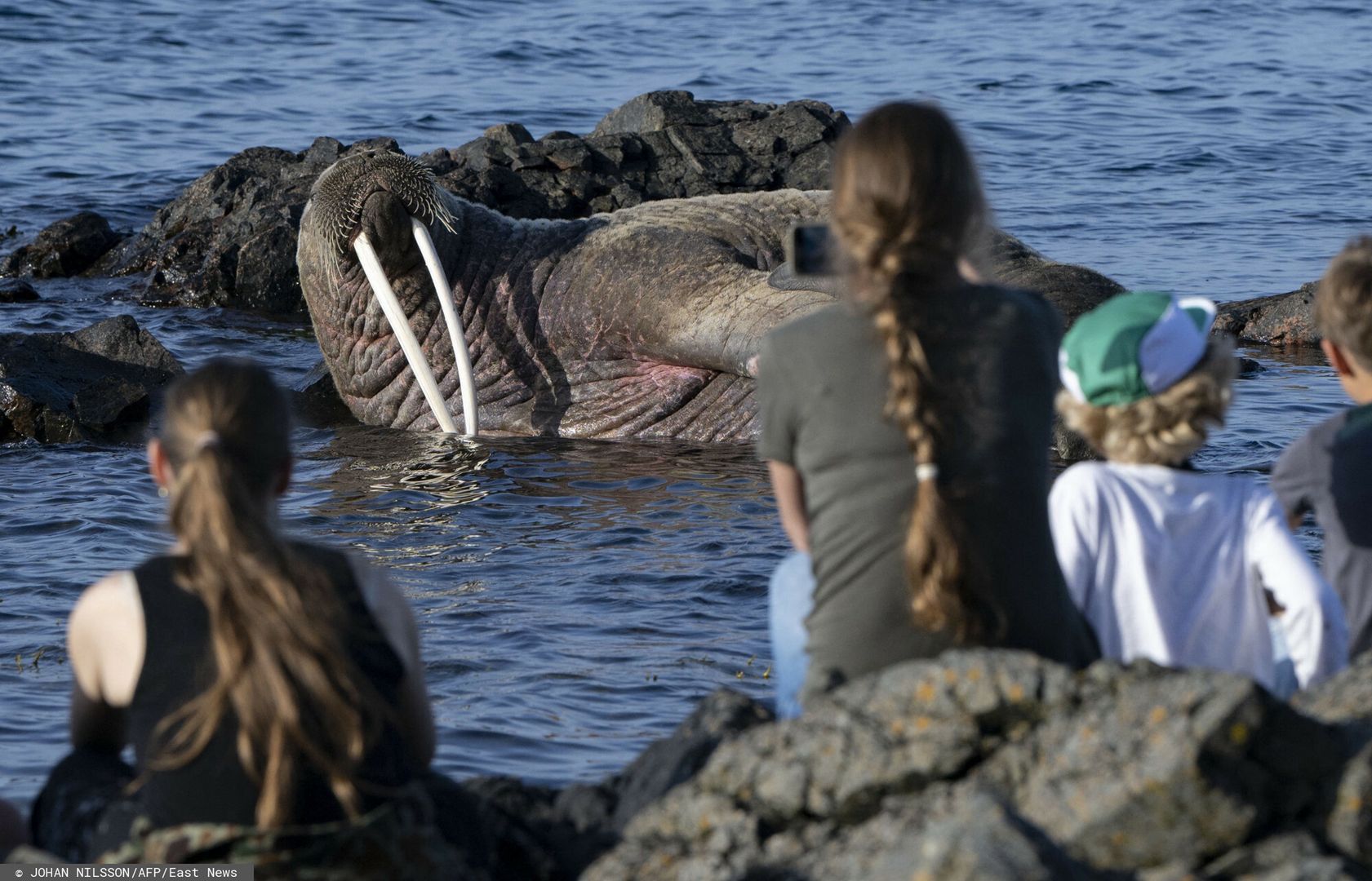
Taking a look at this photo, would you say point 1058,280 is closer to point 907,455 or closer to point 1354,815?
point 907,455

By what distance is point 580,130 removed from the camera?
21.7 m

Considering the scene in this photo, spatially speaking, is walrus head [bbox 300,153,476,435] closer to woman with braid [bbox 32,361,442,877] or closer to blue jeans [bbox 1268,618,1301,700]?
blue jeans [bbox 1268,618,1301,700]

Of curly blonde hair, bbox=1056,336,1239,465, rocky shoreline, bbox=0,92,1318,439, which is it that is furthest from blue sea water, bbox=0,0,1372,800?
curly blonde hair, bbox=1056,336,1239,465

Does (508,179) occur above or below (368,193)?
below

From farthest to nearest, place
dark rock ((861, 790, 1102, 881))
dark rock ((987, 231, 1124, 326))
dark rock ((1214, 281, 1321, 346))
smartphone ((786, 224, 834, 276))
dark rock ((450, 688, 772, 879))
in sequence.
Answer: dark rock ((1214, 281, 1321, 346))
dark rock ((987, 231, 1124, 326))
dark rock ((450, 688, 772, 879))
smartphone ((786, 224, 834, 276))
dark rock ((861, 790, 1102, 881))

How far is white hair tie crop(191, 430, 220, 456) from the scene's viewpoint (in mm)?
2955

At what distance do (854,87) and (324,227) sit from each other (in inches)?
653

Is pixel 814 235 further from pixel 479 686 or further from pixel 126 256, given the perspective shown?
pixel 126 256

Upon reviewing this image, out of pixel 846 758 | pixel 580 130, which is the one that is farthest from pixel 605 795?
pixel 580 130

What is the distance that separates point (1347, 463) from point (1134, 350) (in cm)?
65

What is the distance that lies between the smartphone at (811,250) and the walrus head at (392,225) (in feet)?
21.7

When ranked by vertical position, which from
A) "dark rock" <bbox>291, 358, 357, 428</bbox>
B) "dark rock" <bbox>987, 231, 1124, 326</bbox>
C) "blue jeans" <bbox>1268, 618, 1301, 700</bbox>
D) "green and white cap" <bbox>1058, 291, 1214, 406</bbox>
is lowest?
"dark rock" <bbox>291, 358, 357, 428</bbox>

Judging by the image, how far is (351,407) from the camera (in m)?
11.0

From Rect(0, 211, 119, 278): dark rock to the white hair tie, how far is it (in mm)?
13175
